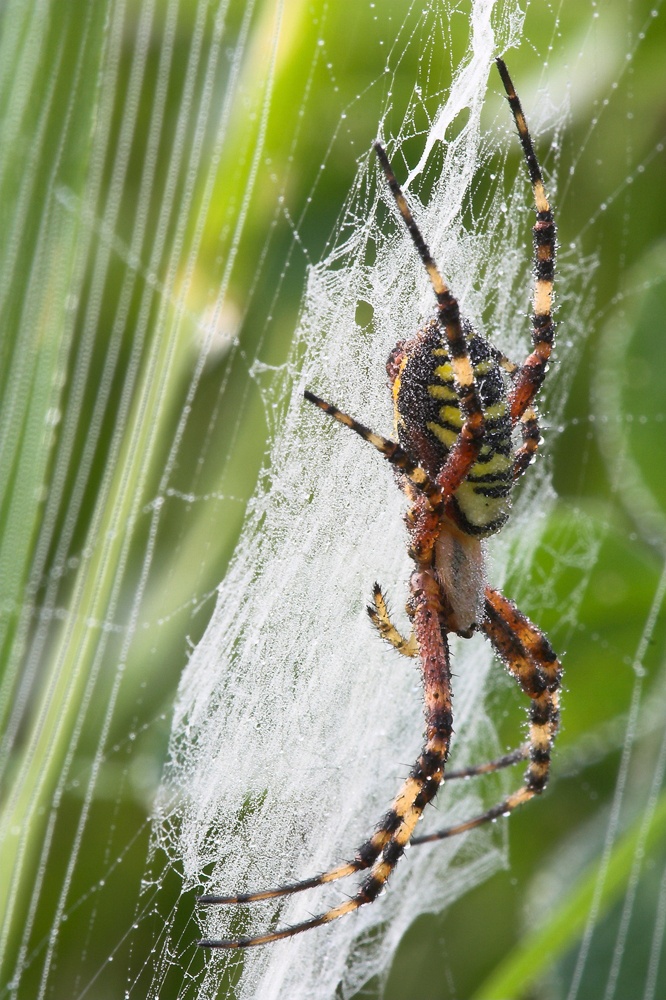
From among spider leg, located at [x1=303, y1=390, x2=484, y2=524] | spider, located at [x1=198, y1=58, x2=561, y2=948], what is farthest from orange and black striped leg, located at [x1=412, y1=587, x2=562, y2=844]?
spider leg, located at [x1=303, y1=390, x2=484, y2=524]

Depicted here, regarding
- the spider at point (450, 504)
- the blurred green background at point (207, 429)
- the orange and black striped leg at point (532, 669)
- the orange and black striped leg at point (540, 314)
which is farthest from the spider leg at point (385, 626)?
the orange and black striped leg at point (540, 314)

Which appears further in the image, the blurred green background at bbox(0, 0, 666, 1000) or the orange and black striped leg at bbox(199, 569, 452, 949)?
the orange and black striped leg at bbox(199, 569, 452, 949)

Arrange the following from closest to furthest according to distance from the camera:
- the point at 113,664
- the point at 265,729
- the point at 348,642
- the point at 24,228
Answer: the point at 24,228
the point at 265,729
the point at 348,642
the point at 113,664

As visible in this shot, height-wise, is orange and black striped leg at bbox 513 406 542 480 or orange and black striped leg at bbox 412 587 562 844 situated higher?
orange and black striped leg at bbox 513 406 542 480

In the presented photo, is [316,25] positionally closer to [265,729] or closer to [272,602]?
[272,602]

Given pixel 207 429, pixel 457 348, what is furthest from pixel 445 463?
pixel 207 429

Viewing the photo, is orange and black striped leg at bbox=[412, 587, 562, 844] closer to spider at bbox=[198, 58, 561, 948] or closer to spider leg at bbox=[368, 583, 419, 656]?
spider at bbox=[198, 58, 561, 948]

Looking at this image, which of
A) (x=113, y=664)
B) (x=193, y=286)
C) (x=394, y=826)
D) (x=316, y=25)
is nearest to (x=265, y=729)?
(x=394, y=826)
